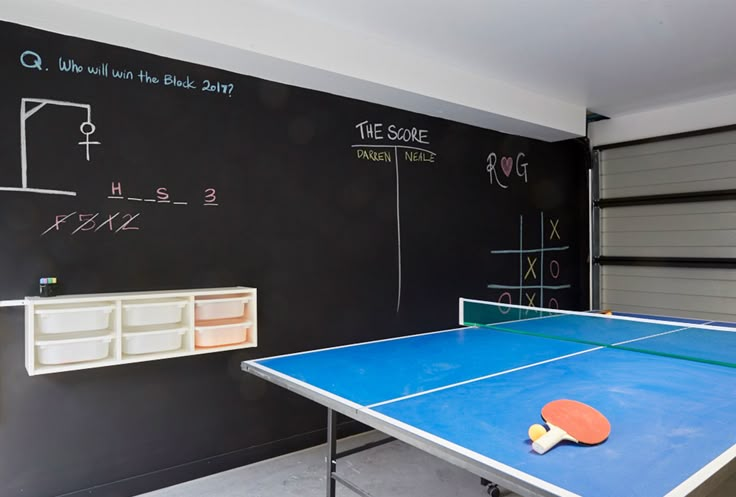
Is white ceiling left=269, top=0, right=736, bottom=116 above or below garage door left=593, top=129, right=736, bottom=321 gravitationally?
above

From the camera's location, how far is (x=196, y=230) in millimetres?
2902

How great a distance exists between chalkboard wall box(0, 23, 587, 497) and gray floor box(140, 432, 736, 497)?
0.35 feet

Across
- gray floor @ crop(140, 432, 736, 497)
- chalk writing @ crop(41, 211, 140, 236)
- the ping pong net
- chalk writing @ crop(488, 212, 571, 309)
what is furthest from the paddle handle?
chalk writing @ crop(488, 212, 571, 309)

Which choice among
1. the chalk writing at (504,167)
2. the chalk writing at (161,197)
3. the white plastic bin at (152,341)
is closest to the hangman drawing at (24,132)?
the chalk writing at (161,197)

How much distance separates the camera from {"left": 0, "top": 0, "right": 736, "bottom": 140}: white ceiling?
251cm

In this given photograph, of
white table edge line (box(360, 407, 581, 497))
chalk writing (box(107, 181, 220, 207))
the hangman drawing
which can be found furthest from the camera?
chalk writing (box(107, 181, 220, 207))

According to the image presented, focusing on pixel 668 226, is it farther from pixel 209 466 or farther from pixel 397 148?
pixel 209 466

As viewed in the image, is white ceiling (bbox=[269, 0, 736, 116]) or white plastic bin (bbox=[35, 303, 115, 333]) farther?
white ceiling (bbox=[269, 0, 736, 116])

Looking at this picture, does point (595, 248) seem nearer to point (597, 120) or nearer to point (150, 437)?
point (597, 120)

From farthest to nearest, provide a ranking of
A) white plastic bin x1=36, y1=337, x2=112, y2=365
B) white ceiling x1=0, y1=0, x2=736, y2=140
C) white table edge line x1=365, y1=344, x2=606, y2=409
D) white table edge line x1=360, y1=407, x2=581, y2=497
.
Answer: white ceiling x1=0, y1=0, x2=736, y2=140 → white plastic bin x1=36, y1=337, x2=112, y2=365 → white table edge line x1=365, y1=344, x2=606, y2=409 → white table edge line x1=360, y1=407, x2=581, y2=497

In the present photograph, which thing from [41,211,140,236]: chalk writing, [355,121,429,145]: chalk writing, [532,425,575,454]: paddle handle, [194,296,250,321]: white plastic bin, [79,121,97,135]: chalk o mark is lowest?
[532,425,575,454]: paddle handle

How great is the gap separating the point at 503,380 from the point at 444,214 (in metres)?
2.42

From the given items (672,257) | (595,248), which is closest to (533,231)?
(595,248)

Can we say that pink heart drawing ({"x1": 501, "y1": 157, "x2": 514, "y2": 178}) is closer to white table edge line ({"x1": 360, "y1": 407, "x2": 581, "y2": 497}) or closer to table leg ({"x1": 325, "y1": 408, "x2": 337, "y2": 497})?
table leg ({"x1": 325, "y1": 408, "x2": 337, "y2": 497})
